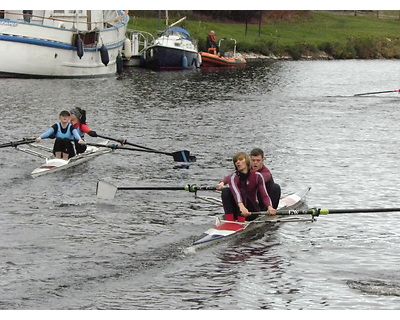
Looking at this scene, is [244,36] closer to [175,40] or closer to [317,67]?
[317,67]

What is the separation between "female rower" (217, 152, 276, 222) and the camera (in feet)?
57.0

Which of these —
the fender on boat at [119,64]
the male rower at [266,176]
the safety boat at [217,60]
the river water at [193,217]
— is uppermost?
the safety boat at [217,60]

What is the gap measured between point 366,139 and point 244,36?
5313 centimetres

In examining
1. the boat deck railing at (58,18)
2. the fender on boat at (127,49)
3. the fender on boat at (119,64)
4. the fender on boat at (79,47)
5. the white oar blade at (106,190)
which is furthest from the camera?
the fender on boat at (127,49)

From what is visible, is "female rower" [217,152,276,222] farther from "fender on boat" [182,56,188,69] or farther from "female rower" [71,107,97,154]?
"fender on boat" [182,56,188,69]

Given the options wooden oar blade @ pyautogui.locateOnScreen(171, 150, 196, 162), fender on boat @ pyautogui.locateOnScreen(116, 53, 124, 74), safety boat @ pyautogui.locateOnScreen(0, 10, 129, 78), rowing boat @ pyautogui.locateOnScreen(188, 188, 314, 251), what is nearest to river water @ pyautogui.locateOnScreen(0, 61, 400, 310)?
rowing boat @ pyautogui.locateOnScreen(188, 188, 314, 251)

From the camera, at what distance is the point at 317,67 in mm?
73125

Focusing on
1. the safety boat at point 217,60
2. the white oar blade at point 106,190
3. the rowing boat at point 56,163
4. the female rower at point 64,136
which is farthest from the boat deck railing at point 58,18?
the white oar blade at point 106,190

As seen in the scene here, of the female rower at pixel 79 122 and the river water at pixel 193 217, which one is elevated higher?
the female rower at pixel 79 122

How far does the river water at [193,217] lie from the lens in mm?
14523

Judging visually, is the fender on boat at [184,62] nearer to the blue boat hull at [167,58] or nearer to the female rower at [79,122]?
the blue boat hull at [167,58]

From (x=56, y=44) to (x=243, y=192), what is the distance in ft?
120

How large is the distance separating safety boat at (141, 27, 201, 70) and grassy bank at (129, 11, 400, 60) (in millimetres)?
6257

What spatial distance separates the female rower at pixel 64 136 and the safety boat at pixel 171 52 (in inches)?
1573
